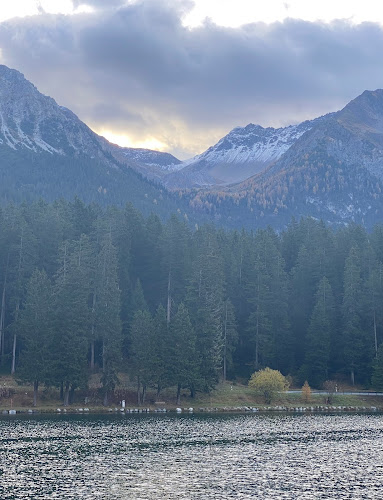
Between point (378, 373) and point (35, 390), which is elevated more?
point (378, 373)

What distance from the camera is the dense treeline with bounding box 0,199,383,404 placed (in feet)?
329

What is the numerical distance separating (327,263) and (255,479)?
9265 cm

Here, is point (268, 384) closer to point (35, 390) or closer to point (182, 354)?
point (182, 354)

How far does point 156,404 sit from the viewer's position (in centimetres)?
10106

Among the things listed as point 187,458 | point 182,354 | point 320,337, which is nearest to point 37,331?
point 182,354

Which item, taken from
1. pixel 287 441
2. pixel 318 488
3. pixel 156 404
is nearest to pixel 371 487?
pixel 318 488

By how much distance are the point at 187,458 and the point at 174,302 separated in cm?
7112

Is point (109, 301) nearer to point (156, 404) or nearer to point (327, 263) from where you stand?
point (156, 404)

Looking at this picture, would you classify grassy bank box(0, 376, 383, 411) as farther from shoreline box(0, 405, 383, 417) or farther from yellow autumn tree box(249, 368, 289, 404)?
yellow autumn tree box(249, 368, 289, 404)

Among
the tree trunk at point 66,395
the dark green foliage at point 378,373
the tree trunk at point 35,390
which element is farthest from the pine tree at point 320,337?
the tree trunk at point 35,390

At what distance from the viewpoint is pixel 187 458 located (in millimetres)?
59000

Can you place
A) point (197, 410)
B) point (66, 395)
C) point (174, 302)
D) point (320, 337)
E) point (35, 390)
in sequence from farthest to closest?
1. point (174, 302)
2. point (320, 337)
3. point (197, 410)
4. point (66, 395)
5. point (35, 390)

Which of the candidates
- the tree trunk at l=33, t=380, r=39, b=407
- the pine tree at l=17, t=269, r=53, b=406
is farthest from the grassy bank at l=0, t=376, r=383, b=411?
the pine tree at l=17, t=269, r=53, b=406

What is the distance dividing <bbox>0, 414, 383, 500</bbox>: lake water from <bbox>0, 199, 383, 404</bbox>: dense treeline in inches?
585
